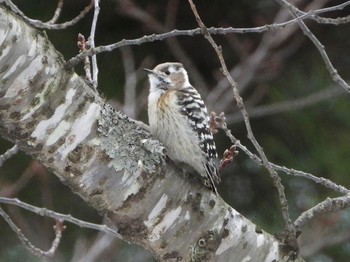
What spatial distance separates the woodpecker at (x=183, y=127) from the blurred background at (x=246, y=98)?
163 centimetres

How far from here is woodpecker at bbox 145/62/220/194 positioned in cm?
322

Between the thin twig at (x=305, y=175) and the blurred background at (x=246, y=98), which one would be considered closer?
the thin twig at (x=305, y=175)

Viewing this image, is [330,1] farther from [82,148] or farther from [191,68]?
[82,148]

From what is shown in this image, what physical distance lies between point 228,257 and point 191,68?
2.98 metres

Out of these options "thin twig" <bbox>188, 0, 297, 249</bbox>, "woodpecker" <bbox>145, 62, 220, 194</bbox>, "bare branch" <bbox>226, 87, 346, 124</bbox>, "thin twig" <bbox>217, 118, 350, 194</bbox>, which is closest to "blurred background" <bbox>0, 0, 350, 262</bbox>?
"bare branch" <bbox>226, 87, 346, 124</bbox>

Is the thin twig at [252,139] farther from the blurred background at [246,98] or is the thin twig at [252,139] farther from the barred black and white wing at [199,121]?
the blurred background at [246,98]

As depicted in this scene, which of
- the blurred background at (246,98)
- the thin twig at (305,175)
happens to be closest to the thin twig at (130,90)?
the blurred background at (246,98)

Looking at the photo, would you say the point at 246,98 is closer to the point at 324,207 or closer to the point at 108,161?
the point at 324,207

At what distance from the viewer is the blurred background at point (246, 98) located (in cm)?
526

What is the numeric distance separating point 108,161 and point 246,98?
3.45 m

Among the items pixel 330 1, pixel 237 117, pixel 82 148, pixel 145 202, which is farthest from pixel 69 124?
pixel 330 1

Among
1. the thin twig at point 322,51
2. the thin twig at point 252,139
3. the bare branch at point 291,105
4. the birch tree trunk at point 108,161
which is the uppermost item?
the bare branch at point 291,105

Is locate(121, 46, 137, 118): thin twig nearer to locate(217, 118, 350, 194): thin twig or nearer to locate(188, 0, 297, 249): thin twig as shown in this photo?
locate(217, 118, 350, 194): thin twig

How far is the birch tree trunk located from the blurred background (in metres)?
2.59
